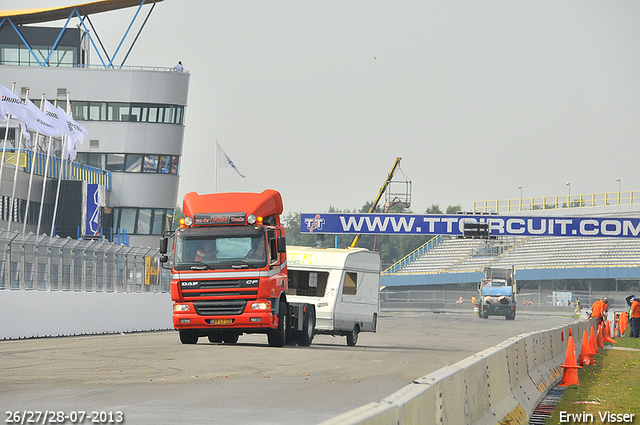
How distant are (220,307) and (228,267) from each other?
0.91 metres

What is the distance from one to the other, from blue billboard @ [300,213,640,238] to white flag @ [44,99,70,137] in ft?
60.0

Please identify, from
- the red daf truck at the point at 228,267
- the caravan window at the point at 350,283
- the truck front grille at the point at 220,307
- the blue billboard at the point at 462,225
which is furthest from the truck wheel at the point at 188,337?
the blue billboard at the point at 462,225

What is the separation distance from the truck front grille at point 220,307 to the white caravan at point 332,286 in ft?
14.8

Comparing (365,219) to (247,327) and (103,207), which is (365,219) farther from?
(247,327)

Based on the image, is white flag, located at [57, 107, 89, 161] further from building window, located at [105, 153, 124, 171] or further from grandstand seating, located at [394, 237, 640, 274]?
grandstand seating, located at [394, 237, 640, 274]

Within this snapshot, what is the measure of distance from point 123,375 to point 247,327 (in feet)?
22.7

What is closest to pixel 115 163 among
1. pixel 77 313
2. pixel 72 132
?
pixel 72 132

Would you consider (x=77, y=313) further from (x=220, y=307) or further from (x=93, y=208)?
(x=93, y=208)

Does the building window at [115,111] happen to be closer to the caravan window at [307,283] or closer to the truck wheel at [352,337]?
the caravan window at [307,283]

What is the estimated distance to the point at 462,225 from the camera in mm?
58031

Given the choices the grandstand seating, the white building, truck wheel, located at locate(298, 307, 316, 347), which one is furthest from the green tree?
truck wheel, located at locate(298, 307, 316, 347)

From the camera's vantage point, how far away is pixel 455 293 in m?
86.8

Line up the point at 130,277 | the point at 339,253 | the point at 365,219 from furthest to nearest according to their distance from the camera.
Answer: the point at 365,219 < the point at 130,277 < the point at 339,253

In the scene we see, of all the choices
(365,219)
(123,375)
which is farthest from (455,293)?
(123,375)
